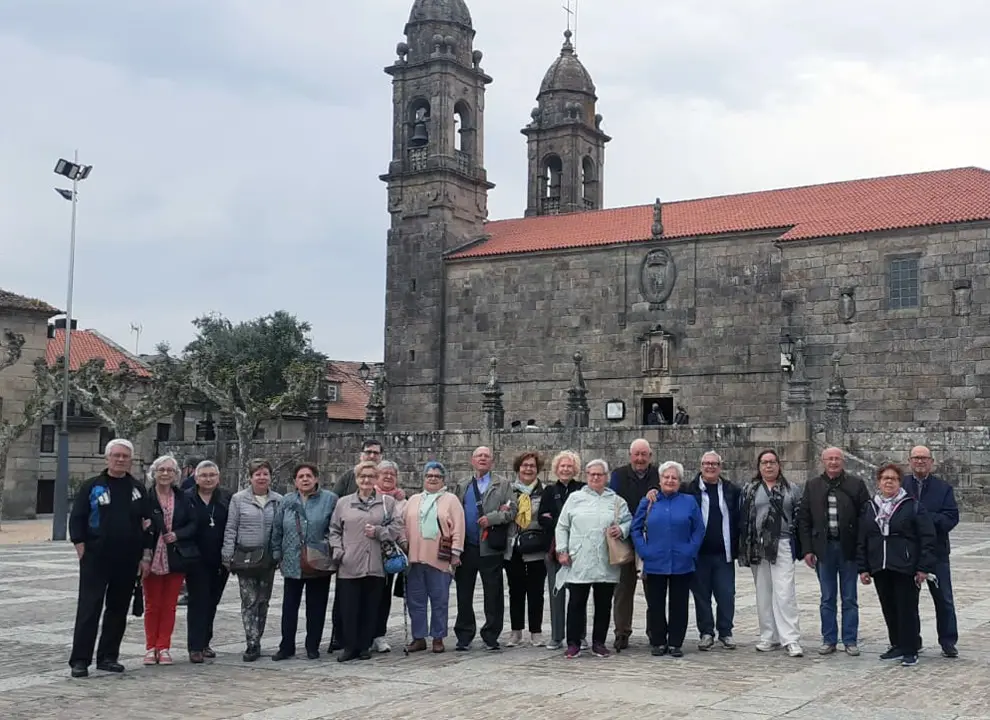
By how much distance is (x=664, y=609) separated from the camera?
9.10m

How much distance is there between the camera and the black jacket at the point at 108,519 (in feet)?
27.5

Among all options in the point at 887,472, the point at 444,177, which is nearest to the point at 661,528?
the point at 887,472

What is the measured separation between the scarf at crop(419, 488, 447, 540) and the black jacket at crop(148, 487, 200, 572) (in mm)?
1693

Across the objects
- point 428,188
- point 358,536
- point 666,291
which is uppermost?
point 428,188

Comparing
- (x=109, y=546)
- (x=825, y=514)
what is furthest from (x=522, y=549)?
(x=109, y=546)

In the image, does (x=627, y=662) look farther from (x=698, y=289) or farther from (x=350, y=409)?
(x=350, y=409)

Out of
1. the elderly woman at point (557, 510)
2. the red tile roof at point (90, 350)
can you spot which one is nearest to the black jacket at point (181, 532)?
the elderly woman at point (557, 510)

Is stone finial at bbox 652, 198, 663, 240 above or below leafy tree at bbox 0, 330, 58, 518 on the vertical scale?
above

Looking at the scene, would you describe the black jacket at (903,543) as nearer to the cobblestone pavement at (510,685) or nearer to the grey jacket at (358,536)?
the cobblestone pavement at (510,685)

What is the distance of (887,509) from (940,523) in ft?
1.34

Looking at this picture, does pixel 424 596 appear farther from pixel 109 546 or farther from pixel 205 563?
pixel 109 546

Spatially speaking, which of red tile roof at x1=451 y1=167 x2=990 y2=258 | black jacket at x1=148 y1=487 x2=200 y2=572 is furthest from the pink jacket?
red tile roof at x1=451 y1=167 x2=990 y2=258

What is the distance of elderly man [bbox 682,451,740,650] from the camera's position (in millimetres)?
9336

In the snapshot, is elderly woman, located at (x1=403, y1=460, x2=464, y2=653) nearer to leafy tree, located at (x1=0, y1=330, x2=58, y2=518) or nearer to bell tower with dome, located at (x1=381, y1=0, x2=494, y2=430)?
leafy tree, located at (x1=0, y1=330, x2=58, y2=518)
